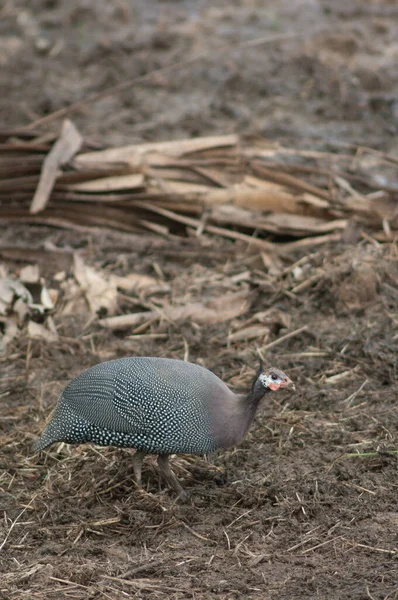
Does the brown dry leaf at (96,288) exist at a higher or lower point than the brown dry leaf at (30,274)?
lower

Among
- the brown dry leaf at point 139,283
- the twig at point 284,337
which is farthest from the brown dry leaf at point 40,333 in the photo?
the twig at point 284,337

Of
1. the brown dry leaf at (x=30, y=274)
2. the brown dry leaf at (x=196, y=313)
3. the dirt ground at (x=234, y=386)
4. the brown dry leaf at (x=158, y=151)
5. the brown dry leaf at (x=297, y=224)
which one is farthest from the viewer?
the brown dry leaf at (x=158, y=151)

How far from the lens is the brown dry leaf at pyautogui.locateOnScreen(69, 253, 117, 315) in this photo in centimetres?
611

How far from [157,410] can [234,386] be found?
44.9 inches

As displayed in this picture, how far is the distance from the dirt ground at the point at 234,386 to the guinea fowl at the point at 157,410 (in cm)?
29

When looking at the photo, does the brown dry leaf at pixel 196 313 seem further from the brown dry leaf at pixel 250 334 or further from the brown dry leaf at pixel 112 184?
the brown dry leaf at pixel 112 184

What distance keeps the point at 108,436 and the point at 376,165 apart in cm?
448

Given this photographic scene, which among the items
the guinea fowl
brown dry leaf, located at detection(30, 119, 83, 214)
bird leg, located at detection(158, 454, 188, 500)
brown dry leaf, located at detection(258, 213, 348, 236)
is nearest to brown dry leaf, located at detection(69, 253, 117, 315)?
brown dry leaf, located at detection(30, 119, 83, 214)

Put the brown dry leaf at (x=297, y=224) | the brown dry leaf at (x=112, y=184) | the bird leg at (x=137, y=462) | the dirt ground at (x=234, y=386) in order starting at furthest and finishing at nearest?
the brown dry leaf at (x=112, y=184), the brown dry leaf at (x=297, y=224), the bird leg at (x=137, y=462), the dirt ground at (x=234, y=386)

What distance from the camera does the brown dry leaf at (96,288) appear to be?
611cm

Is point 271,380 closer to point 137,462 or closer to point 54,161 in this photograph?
point 137,462

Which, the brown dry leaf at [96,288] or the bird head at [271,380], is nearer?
the bird head at [271,380]

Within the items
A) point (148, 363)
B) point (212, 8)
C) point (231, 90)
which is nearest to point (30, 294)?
point (148, 363)

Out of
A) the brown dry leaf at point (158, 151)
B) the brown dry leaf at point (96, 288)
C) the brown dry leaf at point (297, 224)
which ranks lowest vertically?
the brown dry leaf at point (297, 224)
